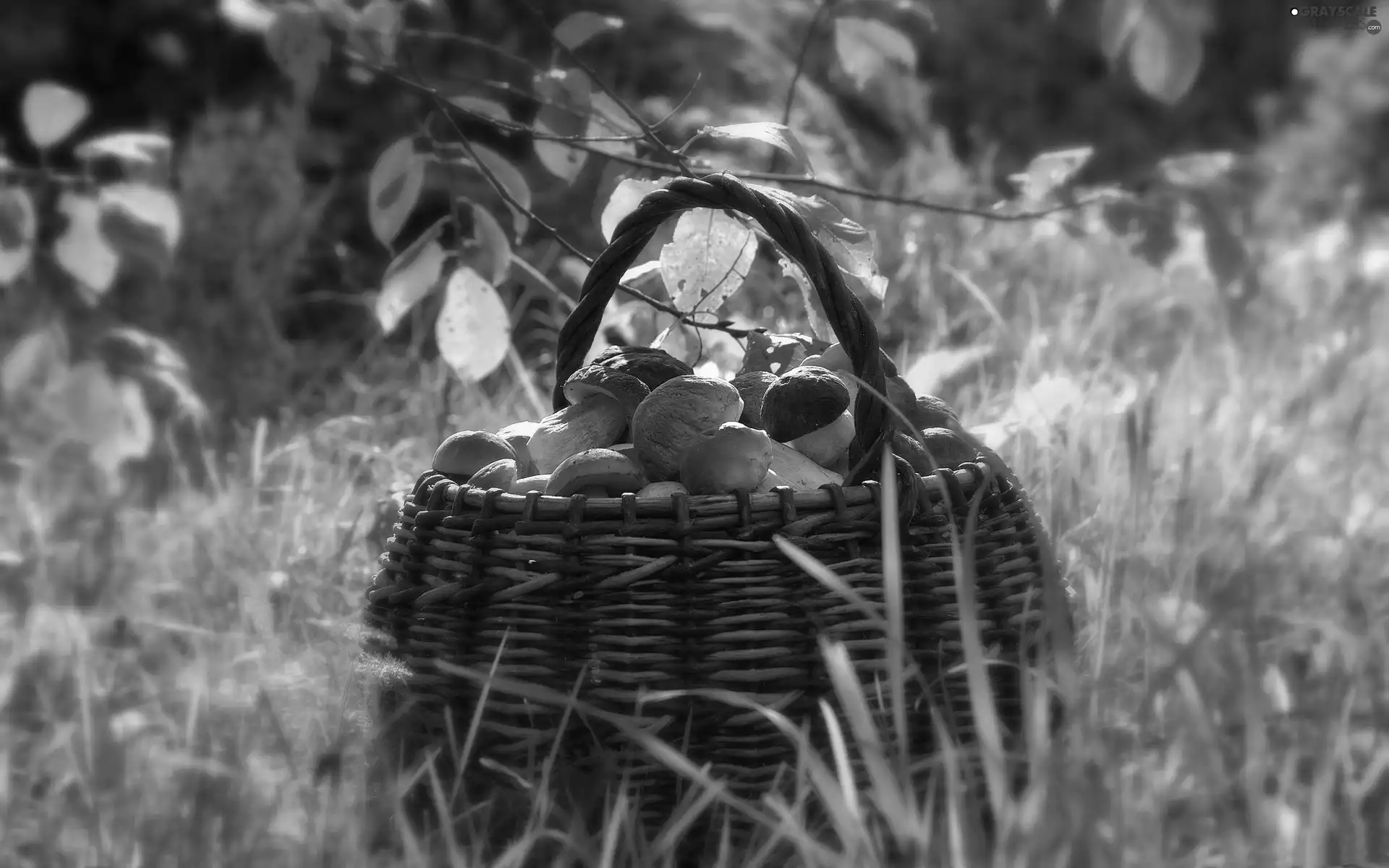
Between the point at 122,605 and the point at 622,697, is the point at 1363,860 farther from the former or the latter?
the point at 122,605

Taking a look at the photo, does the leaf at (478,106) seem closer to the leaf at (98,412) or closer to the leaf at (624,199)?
the leaf at (624,199)

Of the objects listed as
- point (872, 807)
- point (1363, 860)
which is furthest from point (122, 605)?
point (1363, 860)

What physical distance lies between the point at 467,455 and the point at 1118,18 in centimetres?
69

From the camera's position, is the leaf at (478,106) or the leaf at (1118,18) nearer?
the leaf at (1118,18)

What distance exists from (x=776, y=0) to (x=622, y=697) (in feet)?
9.79

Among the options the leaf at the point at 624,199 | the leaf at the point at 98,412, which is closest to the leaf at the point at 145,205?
the leaf at the point at 98,412

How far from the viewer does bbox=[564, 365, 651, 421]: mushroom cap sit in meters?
1.19

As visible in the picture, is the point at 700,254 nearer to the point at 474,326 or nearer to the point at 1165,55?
the point at 474,326

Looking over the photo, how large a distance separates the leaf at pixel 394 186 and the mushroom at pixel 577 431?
328mm

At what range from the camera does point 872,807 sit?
94cm

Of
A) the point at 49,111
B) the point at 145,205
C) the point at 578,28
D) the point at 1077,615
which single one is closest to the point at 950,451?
the point at 1077,615

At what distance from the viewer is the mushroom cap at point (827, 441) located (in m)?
1.17

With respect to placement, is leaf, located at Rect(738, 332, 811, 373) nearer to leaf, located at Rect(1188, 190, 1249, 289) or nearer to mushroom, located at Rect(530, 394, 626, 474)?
mushroom, located at Rect(530, 394, 626, 474)

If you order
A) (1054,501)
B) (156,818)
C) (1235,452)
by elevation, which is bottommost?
(156,818)
